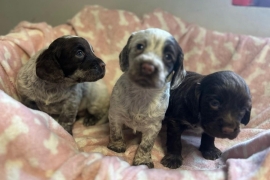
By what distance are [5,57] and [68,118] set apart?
1.90 ft

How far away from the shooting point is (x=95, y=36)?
10.1 feet

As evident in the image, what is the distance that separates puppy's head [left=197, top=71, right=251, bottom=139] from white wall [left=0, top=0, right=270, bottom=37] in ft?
4.45

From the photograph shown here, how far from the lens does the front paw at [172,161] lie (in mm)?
2232

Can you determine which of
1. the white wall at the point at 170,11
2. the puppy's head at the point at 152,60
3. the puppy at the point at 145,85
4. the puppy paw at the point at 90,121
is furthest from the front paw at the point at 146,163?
the white wall at the point at 170,11

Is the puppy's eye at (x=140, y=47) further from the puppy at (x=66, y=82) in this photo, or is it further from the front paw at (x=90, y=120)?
the front paw at (x=90, y=120)

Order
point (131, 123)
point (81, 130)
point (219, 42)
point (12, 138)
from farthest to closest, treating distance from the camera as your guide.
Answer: point (219, 42) → point (81, 130) → point (131, 123) → point (12, 138)

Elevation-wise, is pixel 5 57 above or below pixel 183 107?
above

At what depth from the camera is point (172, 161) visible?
2.25m

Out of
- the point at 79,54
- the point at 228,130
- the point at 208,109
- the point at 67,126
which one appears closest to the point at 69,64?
the point at 79,54

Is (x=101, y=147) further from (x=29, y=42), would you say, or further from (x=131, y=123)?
(x=29, y=42)

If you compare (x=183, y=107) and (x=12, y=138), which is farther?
(x=183, y=107)

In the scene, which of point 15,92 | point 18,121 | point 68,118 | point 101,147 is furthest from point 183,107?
point 15,92

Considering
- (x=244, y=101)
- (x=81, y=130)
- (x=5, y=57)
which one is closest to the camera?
(x=244, y=101)

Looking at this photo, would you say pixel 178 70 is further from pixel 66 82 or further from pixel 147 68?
pixel 66 82
